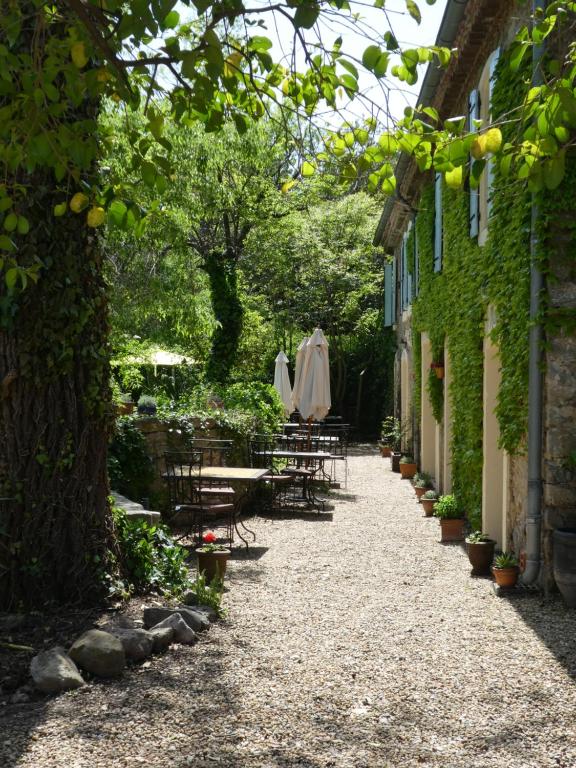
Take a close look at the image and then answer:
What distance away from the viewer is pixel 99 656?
4395 mm

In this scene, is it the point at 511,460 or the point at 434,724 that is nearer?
the point at 434,724

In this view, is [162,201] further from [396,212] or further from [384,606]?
[384,606]

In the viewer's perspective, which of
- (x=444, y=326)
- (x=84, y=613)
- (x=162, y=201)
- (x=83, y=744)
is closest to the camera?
(x=83, y=744)

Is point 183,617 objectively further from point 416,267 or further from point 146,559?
point 416,267

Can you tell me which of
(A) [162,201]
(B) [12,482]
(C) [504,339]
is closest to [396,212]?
(A) [162,201]

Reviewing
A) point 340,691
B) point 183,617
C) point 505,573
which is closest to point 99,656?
point 183,617

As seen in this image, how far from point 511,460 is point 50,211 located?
430 cm

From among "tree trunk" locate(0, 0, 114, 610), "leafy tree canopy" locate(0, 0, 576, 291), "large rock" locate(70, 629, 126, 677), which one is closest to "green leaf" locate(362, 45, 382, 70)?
"leafy tree canopy" locate(0, 0, 576, 291)

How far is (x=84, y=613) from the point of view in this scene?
17.2 feet

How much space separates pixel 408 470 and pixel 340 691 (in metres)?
11.2

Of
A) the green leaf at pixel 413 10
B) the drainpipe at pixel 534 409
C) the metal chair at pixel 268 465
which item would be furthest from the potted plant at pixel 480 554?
the green leaf at pixel 413 10

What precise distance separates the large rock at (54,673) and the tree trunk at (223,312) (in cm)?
1501

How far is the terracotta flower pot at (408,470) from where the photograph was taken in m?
15.3

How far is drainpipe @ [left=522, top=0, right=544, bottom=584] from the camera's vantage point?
6.34 meters
